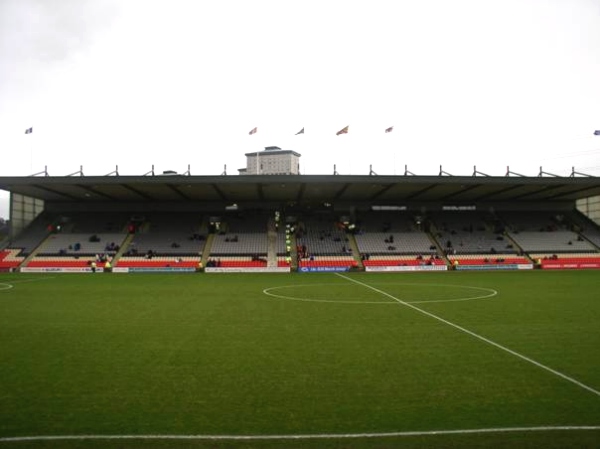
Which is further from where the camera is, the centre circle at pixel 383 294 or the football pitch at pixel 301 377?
the centre circle at pixel 383 294

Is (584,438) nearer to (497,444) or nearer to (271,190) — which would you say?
(497,444)

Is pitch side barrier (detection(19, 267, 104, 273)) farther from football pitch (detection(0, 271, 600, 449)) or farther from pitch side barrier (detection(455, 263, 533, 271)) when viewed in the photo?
pitch side barrier (detection(455, 263, 533, 271))

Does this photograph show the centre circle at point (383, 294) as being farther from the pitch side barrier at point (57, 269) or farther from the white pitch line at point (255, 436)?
the pitch side barrier at point (57, 269)

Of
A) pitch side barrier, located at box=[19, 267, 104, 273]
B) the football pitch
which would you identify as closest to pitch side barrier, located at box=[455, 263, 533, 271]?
the football pitch

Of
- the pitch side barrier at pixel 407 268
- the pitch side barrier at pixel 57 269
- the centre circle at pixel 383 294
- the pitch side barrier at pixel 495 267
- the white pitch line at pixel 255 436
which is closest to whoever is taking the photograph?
the white pitch line at pixel 255 436

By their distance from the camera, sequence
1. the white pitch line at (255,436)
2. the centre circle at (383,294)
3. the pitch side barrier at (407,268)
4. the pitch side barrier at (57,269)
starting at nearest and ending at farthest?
the white pitch line at (255,436)
the centre circle at (383,294)
the pitch side barrier at (57,269)
the pitch side barrier at (407,268)

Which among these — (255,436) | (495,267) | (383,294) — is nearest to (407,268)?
(495,267)

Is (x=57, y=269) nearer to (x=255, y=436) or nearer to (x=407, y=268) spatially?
(x=407, y=268)

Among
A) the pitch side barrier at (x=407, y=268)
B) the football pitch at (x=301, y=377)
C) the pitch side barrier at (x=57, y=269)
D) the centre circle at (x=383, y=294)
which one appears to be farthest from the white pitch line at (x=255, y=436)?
the pitch side barrier at (x=57, y=269)

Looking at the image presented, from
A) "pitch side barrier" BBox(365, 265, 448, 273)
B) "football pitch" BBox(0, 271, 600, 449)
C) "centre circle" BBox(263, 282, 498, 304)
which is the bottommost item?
"football pitch" BBox(0, 271, 600, 449)

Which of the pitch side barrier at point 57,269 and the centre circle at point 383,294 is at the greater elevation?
the pitch side barrier at point 57,269

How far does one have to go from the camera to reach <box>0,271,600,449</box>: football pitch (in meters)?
6.59

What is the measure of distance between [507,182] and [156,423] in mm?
47829

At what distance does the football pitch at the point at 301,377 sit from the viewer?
659 cm
